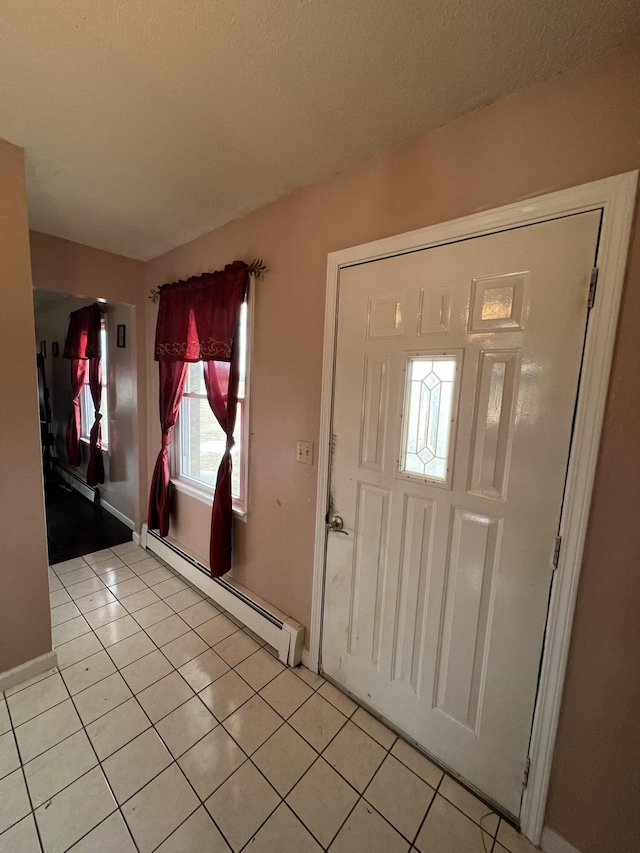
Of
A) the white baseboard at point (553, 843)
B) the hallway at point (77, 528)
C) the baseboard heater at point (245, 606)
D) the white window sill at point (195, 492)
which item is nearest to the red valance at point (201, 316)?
the white window sill at point (195, 492)

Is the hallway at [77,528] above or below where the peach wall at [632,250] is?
below

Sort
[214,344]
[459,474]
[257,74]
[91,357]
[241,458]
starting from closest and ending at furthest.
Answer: [257,74]
[459,474]
[214,344]
[241,458]
[91,357]

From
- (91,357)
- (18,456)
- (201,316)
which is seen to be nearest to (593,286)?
(201,316)

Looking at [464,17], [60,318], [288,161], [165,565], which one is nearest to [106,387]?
[60,318]

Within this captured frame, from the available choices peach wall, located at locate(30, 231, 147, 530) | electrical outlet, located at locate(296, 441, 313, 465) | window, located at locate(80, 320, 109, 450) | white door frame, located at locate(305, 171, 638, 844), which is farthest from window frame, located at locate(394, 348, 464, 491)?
window, located at locate(80, 320, 109, 450)

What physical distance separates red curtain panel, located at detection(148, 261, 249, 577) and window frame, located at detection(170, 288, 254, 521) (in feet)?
0.21

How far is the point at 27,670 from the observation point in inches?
62.5

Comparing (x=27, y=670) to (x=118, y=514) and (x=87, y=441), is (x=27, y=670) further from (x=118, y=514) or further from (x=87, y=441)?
(x=87, y=441)

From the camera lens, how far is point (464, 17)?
813 mm

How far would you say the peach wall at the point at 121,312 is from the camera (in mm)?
2203

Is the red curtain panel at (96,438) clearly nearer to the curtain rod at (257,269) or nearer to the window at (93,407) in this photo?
the window at (93,407)

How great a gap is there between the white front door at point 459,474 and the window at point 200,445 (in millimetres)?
870

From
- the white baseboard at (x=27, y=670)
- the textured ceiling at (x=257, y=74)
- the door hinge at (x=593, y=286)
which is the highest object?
the textured ceiling at (x=257, y=74)

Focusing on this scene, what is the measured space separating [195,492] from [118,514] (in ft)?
5.36
